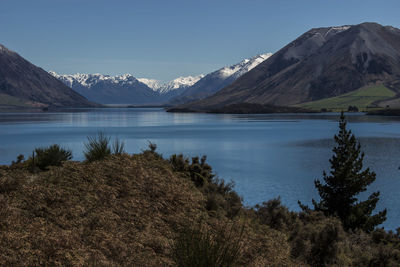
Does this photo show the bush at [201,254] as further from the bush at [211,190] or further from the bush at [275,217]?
the bush at [275,217]

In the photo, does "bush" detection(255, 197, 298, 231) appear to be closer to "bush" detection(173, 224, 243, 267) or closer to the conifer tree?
"bush" detection(173, 224, 243, 267)

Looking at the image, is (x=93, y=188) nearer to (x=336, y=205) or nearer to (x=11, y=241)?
(x=11, y=241)

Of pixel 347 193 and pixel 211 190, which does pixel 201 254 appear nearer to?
pixel 211 190

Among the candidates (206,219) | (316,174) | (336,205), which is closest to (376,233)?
(336,205)

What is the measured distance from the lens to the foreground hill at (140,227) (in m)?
7.27

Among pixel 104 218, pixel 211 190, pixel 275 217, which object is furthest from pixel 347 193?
pixel 104 218

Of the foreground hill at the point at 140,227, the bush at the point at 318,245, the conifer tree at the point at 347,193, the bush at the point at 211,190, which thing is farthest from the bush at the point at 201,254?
the conifer tree at the point at 347,193

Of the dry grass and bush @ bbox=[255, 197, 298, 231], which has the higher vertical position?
the dry grass

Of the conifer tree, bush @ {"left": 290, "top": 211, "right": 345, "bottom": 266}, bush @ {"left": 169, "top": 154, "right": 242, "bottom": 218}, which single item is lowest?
the conifer tree

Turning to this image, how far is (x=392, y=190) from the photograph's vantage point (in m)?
46.2

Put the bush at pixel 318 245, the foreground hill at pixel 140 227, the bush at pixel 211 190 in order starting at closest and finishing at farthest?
the foreground hill at pixel 140 227 → the bush at pixel 318 245 → the bush at pixel 211 190

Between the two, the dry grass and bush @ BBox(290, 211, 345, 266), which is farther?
bush @ BBox(290, 211, 345, 266)

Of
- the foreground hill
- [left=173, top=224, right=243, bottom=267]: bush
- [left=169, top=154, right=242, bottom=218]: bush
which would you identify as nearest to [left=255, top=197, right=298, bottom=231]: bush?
the foreground hill

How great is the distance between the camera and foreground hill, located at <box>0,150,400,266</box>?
727cm
